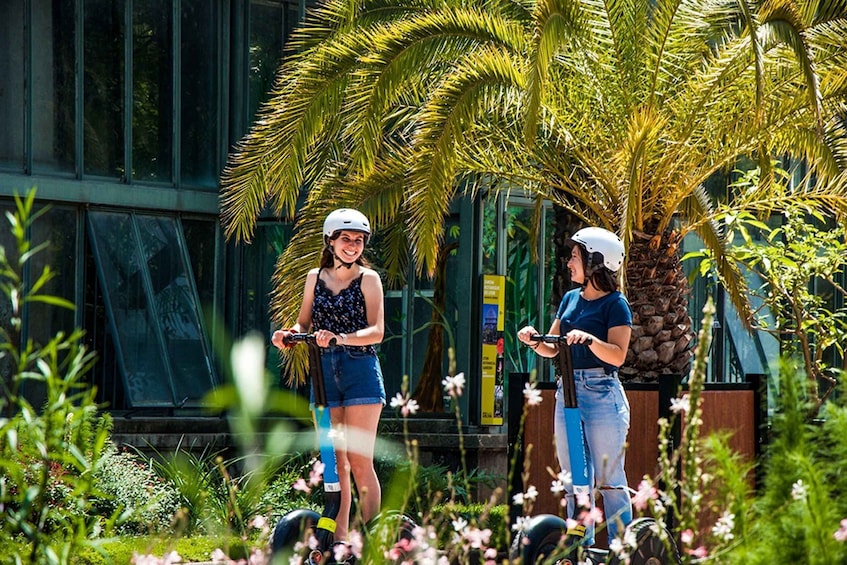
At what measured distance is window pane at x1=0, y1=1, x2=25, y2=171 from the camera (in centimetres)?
1628

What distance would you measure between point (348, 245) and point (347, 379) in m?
0.66

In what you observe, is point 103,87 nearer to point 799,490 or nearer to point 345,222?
point 345,222

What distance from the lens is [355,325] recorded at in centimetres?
679

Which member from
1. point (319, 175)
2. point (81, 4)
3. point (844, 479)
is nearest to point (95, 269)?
point (81, 4)

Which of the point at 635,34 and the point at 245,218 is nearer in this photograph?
the point at 635,34

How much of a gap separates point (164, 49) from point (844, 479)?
616 inches

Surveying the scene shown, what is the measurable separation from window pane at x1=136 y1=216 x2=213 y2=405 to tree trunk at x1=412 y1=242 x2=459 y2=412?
2673mm

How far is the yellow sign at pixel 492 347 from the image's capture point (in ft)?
48.4

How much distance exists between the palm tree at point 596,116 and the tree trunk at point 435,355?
184 inches

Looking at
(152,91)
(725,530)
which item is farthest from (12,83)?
(725,530)

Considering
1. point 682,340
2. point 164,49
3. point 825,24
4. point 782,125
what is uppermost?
point 164,49

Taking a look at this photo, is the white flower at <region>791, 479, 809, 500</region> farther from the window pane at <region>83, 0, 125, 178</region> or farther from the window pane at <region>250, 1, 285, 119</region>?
the window pane at <region>250, 1, 285, 119</region>

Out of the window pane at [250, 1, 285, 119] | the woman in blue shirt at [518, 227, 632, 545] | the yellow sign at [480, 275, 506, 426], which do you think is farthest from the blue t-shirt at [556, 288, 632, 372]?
the window pane at [250, 1, 285, 119]

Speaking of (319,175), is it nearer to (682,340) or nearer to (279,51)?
(682,340)
